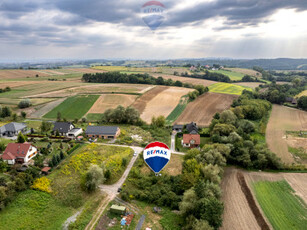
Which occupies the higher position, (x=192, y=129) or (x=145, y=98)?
(x=145, y=98)

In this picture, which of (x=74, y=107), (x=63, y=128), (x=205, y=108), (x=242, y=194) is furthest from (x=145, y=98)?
(x=242, y=194)

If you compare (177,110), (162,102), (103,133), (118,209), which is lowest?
(118,209)

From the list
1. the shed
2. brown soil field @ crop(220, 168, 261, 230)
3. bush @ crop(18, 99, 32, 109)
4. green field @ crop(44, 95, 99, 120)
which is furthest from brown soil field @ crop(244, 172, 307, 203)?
bush @ crop(18, 99, 32, 109)

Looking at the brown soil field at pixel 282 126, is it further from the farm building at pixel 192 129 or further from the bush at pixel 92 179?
the bush at pixel 92 179

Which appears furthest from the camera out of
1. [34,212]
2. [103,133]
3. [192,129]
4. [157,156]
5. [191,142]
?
[192,129]

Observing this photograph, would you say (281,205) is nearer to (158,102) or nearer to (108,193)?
(108,193)

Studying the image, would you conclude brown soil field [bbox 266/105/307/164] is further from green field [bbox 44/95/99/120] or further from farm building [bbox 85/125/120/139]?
green field [bbox 44/95/99/120]

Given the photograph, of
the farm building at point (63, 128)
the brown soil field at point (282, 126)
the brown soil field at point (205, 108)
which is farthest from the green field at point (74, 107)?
the brown soil field at point (282, 126)
